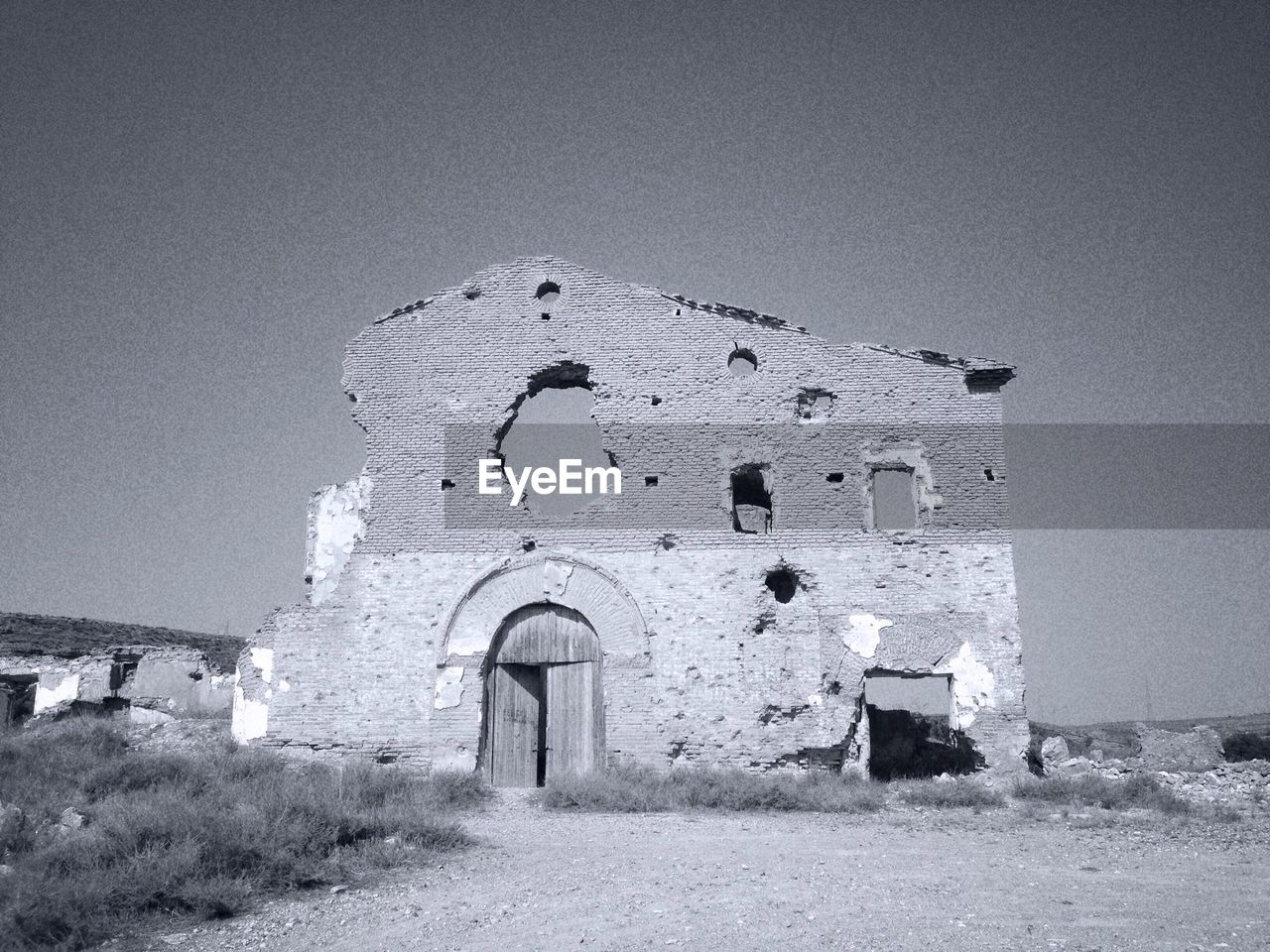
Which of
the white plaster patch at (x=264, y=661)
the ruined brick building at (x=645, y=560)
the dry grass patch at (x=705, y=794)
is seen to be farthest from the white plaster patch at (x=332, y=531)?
the dry grass patch at (x=705, y=794)

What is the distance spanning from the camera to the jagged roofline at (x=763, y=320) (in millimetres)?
14359

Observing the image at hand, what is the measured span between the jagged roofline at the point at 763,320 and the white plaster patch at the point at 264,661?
197 inches

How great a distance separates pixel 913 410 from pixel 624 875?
886 centimetres

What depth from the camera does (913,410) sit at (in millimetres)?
14383

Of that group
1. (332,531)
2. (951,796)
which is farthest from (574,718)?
(951,796)

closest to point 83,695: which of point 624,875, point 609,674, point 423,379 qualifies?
point 423,379

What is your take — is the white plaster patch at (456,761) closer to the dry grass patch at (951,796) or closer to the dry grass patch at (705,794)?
the dry grass patch at (705,794)

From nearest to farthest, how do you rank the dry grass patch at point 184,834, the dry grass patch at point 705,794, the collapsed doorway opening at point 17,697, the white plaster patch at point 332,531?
the dry grass patch at point 184,834, the dry grass patch at point 705,794, the white plaster patch at point 332,531, the collapsed doorway opening at point 17,697

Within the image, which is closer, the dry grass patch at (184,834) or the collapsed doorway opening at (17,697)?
the dry grass patch at (184,834)

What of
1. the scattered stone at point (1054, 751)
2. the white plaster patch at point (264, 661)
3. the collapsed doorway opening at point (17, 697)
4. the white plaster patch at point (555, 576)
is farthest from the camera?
the collapsed doorway opening at point (17, 697)

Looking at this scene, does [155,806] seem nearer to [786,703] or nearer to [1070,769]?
[786,703]

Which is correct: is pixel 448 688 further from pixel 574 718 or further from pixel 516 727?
pixel 574 718

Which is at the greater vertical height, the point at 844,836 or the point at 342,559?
the point at 342,559

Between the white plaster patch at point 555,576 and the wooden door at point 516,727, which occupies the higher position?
the white plaster patch at point 555,576
